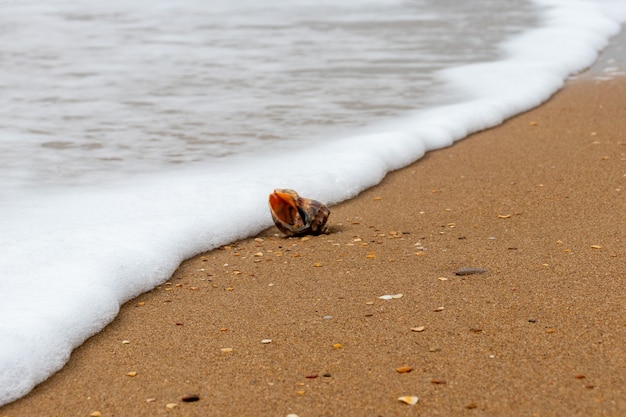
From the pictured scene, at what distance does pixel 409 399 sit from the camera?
2.31m

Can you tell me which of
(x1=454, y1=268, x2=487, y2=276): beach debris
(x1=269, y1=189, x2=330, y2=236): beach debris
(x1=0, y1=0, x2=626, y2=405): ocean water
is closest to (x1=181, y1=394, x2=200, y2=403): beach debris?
(x1=0, y1=0, x2=626, y2=405): ocean water

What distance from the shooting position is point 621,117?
5.95 metres

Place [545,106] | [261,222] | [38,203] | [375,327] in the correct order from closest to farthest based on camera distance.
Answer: [375,327] < [261,222] < [38,203] < [545,106]

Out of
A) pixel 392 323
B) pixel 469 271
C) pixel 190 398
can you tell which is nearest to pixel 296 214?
pixel 469 271

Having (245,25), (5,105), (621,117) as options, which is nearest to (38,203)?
(5,105)

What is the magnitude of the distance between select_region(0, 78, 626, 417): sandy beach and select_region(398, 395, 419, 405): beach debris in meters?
0.01

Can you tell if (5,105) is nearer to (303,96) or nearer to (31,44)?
(303,96)

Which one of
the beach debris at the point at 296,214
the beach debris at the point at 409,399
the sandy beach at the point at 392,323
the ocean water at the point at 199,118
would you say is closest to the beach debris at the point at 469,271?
the sandy beach at the point at 392,323

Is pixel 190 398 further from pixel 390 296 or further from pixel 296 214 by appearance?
pixel 296 214

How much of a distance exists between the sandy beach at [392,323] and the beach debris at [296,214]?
0.07 m

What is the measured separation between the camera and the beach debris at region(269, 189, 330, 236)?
3.83 meters

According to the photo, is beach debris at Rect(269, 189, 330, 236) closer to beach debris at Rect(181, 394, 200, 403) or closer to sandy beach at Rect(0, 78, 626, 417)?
sandy beach at Rect(0, 78, 626, 417)

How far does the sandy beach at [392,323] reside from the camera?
7.72 ft

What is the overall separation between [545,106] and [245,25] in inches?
254
